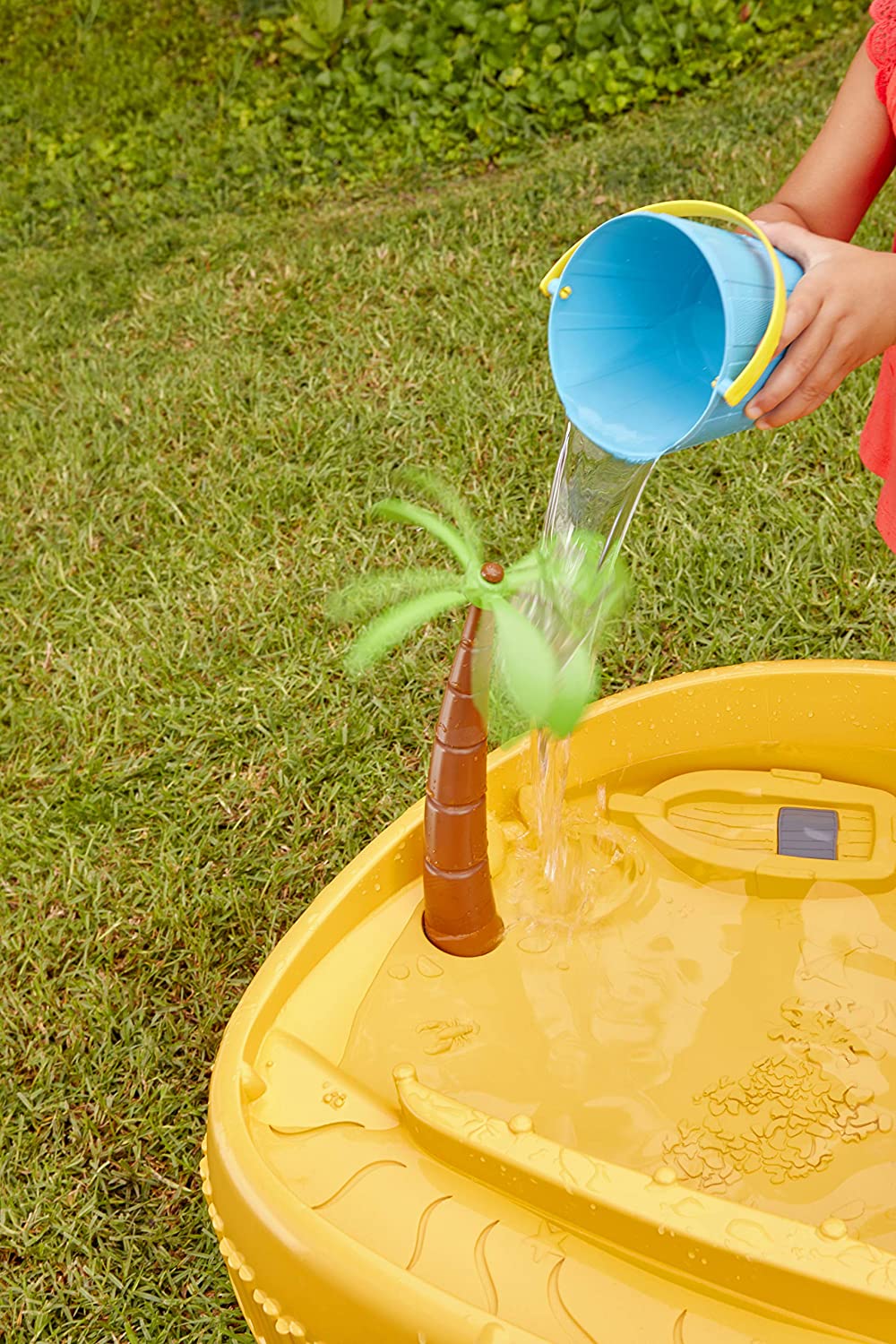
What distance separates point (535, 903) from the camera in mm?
1322

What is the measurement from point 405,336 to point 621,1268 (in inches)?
76.1

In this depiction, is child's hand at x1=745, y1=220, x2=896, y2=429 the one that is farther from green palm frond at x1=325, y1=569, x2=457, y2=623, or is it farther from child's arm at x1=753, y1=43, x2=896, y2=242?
green palm frond at x1=325, y1=569, x2=457, y2=623

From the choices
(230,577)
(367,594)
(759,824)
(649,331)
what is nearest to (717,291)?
(649,331)

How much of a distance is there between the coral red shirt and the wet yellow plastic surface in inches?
6.9

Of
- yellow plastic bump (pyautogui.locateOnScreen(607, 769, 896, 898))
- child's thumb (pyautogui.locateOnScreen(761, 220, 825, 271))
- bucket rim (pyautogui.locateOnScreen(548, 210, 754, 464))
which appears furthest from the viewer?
yellow plastic bump (pyautogui.locateOnScreen(607, 769, 896, 898))

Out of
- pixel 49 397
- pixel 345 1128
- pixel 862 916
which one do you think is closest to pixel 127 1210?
pixel 345 1128

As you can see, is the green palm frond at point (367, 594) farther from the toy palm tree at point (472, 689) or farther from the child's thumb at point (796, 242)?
the child's thumb at point (796, 242)

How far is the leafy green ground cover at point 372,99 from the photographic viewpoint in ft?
10.3

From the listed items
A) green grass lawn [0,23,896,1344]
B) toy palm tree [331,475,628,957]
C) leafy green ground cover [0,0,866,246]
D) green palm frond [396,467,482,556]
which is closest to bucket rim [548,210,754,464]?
toy palm tree [331,475,628,957]

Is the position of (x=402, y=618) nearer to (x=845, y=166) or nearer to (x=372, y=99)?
(x=845, y=166)

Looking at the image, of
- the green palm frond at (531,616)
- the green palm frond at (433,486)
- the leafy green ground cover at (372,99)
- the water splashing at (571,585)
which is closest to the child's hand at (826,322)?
the water splashing at (571,585)

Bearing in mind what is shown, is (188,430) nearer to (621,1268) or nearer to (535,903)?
(535,903)

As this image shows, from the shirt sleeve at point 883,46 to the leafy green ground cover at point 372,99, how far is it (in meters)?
2.05

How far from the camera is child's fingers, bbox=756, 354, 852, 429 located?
93cm
